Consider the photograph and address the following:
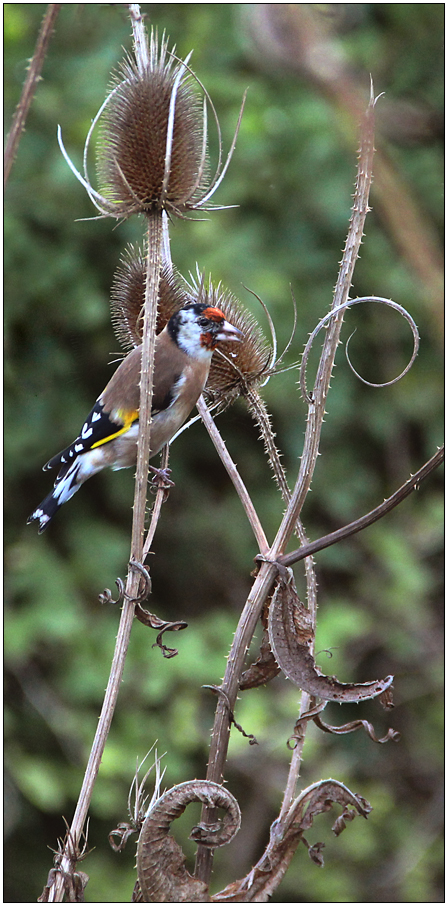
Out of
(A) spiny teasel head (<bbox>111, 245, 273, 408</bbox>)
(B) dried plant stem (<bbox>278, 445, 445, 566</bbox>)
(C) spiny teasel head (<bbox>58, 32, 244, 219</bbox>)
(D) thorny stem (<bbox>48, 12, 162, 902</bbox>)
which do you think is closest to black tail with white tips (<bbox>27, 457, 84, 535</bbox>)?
(A) spiny teasel head (<bbox>111, 245, 273, 408</bbox>)

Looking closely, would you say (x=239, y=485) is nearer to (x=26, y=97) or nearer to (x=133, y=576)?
(x=133, y=576)

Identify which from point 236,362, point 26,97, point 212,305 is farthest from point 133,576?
point 26,97

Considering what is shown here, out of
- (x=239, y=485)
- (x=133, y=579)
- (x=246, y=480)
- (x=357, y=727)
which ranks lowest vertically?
(x=357, y=727)

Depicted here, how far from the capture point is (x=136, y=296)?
4.49 ft

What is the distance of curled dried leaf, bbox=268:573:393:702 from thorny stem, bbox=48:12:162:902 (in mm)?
200

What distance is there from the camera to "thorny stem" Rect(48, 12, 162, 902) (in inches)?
40.1

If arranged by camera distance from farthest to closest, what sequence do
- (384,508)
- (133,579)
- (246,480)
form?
(246,480), (133,579), (384,508)

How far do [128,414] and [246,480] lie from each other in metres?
1.93

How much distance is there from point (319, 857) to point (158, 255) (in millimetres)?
887

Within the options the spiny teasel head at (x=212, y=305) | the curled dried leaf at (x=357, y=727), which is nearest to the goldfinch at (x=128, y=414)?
the spiny teasel head at (x=212, y=305)

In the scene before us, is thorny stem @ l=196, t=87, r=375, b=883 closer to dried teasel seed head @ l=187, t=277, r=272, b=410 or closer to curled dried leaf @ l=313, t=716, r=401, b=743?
curled dried leaf @ l=313, t=716, r=401, b=743

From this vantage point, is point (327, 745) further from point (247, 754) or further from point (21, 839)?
point (21, 839)

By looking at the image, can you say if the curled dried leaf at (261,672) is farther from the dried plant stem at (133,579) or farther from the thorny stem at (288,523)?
the dried plant stem at (133,579)

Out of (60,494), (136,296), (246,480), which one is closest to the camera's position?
(136,296)
